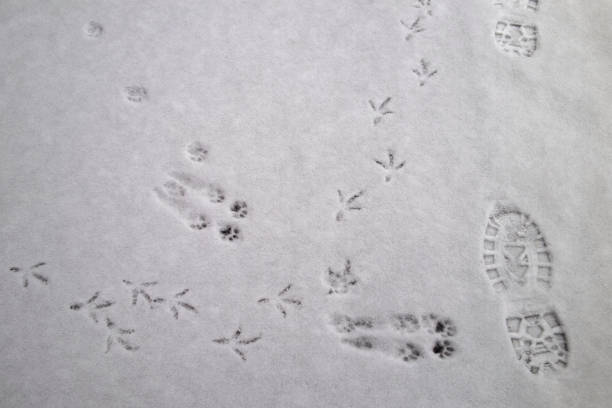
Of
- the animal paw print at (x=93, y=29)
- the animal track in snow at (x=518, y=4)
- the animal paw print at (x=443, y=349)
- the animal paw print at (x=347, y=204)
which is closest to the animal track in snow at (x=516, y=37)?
the animal track in snow at (x=518, y=4)

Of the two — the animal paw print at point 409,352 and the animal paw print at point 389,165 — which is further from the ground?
the animal paw print at point 389,165

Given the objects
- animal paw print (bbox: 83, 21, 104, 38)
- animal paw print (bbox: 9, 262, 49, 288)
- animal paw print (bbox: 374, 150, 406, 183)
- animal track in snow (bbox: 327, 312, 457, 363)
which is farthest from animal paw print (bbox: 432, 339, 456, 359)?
animal paw print (bbox: 83, 21, 104, 38)

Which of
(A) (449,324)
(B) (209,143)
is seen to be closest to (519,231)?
(A) (449,324)

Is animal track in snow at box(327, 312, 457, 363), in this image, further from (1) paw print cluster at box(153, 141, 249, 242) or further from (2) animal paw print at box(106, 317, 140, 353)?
(2) animal paw print at box(106, 317, 140, 353)

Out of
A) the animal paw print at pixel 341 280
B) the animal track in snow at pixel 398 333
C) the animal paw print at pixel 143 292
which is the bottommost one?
the animal track in snow at pixel 398 333

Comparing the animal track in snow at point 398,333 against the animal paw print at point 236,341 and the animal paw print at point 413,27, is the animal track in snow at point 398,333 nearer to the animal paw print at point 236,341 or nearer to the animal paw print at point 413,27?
the animal paw print at point 236,341

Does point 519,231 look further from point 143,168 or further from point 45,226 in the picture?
point 45,226
